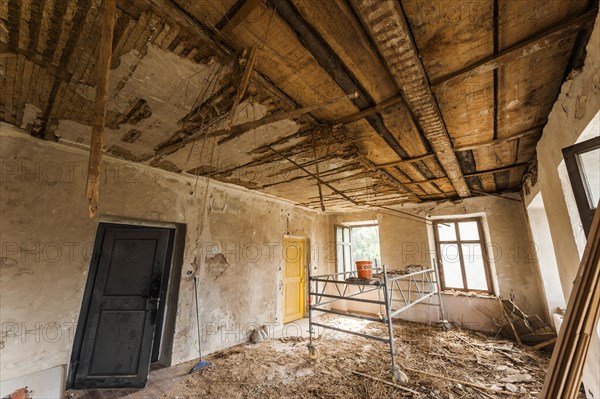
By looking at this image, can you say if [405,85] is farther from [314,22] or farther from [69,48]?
[69,48]

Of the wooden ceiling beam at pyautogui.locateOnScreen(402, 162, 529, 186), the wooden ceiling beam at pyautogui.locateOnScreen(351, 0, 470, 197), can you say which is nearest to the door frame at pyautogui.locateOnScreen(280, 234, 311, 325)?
the wooden ceiling beam at pyautogui.locateOnScreen(402, 162, 529, 186)

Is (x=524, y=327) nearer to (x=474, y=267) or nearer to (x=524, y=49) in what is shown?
(x=474, y=267)

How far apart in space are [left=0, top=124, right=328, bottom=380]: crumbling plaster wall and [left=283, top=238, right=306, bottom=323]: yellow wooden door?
0.46 metres

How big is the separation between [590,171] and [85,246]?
4.50m

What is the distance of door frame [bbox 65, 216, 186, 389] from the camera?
8.63ft

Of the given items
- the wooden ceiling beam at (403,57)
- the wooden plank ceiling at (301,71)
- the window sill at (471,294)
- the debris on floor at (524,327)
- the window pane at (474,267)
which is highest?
the wooden plank ceiling at (301,71)

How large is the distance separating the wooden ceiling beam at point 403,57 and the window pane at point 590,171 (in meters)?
0.92

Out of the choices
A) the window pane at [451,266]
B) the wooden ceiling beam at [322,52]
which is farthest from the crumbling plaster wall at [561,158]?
the window pane at [451,266]

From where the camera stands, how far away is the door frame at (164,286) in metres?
2.63

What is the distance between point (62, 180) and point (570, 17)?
416 centimetres

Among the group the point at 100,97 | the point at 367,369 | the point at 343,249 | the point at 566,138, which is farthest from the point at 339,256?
the point at 100,97

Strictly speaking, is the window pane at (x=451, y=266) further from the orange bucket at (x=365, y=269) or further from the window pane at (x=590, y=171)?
the window pane at (x=590, y=171)

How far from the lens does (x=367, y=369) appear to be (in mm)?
2963

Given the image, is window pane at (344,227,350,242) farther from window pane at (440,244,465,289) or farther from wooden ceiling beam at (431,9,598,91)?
wooden ceiling beam at (431,9,598,91)
